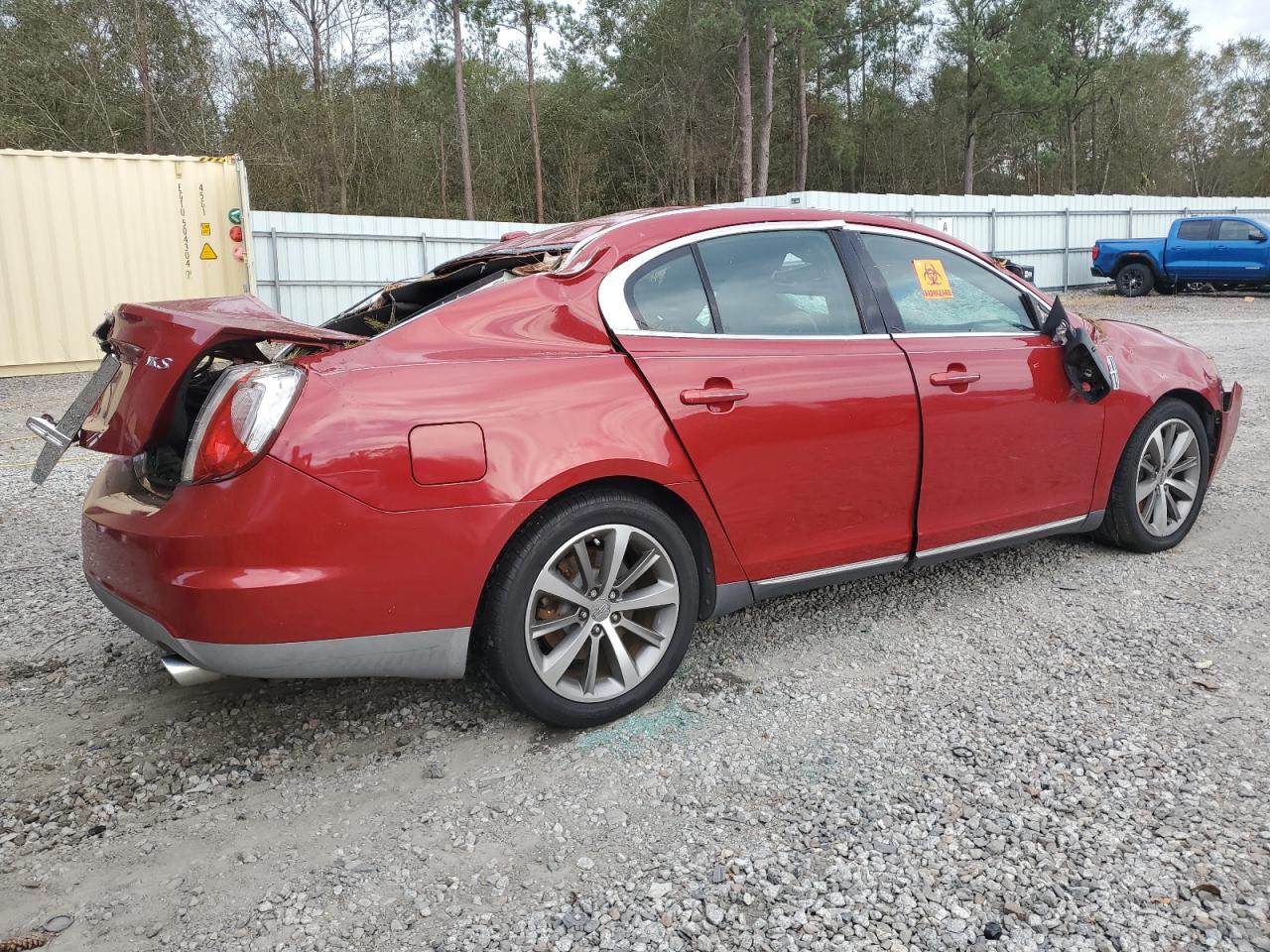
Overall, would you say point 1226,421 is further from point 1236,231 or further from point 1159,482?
point 1236,231

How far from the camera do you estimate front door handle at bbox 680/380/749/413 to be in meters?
2.93

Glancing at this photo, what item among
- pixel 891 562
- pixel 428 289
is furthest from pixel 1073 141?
pixel 428 289

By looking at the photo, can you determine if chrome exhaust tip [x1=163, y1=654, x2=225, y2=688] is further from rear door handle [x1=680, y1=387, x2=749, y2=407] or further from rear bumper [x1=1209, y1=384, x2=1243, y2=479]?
rear bumper [x1=1209, y1=384, x2=1243, y2=479]

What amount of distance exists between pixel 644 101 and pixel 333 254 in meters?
18.8

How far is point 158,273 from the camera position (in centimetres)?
1287

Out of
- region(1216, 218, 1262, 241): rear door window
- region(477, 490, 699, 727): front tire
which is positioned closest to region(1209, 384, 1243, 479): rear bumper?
region(477, 490, 699, 727): front tire

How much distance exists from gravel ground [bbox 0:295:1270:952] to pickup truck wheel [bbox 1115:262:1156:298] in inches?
780

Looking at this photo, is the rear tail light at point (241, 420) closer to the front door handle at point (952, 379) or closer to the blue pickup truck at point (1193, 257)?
the front door handle at point (952, 379)

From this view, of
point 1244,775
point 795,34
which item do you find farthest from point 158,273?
point 795,34

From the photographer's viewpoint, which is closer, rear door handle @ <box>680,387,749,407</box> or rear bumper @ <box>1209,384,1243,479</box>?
rear door handle @ <box>680,387,749,407</box>

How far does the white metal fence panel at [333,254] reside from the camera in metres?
16.3

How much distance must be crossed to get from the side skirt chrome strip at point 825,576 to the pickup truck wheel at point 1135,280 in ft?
67.9

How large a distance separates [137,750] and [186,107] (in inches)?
885

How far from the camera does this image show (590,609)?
2791mm
